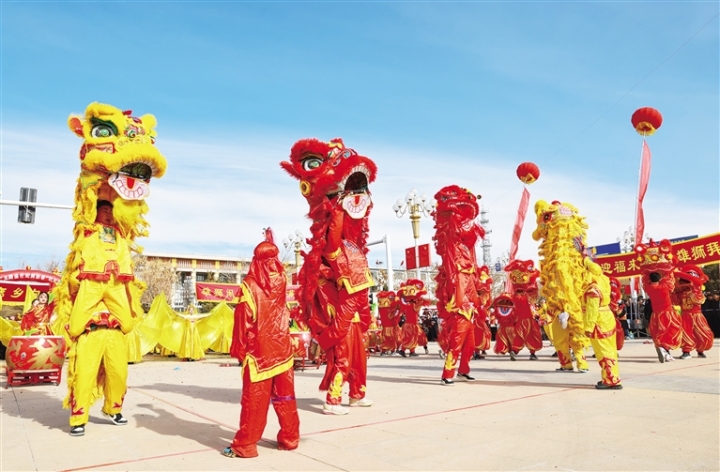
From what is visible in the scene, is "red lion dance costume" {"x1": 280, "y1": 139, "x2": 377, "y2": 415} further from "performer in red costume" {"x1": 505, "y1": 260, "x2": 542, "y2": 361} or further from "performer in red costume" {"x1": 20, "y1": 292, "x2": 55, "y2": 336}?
"performer in red costume" {"x1": 20, "y1": 292, "x2": 55, "y2": 336}

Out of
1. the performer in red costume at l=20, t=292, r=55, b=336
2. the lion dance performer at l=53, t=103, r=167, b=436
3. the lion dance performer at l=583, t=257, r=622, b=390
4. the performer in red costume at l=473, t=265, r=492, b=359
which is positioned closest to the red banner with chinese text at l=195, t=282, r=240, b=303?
the performer in red costume at l=20, t=292, r=55, b=336

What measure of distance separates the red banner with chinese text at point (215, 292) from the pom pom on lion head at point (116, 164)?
11.4m

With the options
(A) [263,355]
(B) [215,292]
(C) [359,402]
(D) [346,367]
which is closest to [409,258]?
(B) [215,292]

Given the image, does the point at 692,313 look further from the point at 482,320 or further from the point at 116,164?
the point at 116,164

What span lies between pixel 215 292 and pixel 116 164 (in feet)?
40.5

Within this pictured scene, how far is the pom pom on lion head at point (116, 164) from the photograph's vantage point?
5477mm

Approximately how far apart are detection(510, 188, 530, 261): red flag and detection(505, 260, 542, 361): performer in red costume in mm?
9501

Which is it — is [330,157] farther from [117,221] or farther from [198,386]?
[198,386]

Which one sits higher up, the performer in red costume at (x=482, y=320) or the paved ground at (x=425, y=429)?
the performer in red costume at (x=482, y=320)

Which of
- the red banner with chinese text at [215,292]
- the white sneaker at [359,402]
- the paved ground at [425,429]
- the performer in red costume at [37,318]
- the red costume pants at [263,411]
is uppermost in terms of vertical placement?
the red banner with chinese text at [215,292]

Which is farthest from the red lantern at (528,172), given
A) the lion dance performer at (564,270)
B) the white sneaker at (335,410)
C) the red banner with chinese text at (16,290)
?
the red banner with chinese text at (16,290)

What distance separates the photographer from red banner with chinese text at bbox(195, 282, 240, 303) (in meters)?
16.9

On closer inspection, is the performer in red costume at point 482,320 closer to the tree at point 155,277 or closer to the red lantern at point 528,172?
the red lantern at point 528,172

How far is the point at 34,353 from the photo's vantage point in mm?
8766
